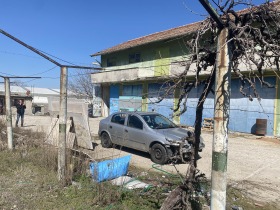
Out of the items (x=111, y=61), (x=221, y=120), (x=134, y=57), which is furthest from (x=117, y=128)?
(x=111, y=61)

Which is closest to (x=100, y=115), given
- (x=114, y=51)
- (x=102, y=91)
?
(x=102, y=91)

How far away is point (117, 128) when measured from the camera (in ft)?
32.5

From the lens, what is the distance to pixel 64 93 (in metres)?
5.76

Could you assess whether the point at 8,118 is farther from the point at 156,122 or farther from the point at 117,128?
the point at 156,122

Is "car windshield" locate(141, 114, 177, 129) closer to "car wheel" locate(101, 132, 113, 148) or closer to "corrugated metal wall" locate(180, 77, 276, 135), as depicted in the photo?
"car wheel" locate(101, 132, 113, 148)

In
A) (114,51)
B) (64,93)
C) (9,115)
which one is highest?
(114,51)

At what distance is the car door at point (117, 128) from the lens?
9.78m

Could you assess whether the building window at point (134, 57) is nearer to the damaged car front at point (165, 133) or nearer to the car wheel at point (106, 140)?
the car wheel at point (106, 140)

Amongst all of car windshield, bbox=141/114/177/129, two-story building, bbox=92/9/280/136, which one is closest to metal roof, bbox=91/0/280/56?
two-story building, bbox=92/9/280/136

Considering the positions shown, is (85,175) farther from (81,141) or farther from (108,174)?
(81,141)

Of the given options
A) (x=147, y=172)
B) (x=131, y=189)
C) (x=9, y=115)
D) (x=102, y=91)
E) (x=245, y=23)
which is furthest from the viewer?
(x=102, y=91)

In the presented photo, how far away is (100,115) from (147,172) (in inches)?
953

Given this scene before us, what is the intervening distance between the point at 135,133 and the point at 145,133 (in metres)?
0.51

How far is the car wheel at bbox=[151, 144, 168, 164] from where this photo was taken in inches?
A: 313
